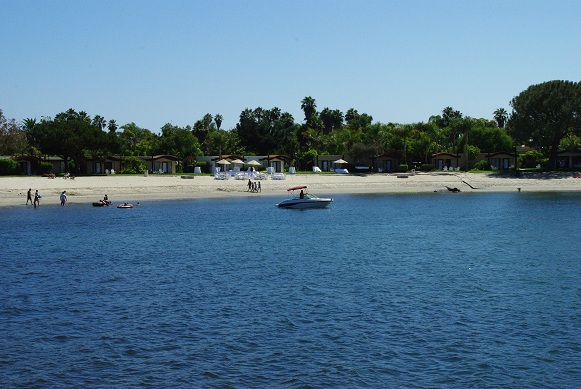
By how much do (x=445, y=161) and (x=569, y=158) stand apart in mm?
22447

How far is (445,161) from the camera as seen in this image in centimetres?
12144

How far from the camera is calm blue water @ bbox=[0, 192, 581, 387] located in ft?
57.6

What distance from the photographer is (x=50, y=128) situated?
3812 inches

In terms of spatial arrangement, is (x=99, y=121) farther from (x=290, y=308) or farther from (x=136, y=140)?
(x=290, y=308)

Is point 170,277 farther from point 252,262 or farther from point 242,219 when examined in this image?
point 242,219

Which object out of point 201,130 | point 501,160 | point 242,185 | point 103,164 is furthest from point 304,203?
point 201,130

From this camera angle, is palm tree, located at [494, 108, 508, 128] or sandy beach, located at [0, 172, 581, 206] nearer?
sandy beach, located at [0, 172, 581, 206]

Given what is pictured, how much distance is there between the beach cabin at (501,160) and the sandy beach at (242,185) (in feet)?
46.8

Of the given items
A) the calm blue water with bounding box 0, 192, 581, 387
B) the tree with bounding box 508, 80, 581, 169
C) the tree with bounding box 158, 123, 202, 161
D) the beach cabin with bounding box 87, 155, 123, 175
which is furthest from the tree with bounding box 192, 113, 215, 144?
the calm blue water with bounding box 0, 192, 581, 387

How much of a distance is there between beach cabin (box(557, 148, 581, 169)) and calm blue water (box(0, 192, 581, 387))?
78153 mm

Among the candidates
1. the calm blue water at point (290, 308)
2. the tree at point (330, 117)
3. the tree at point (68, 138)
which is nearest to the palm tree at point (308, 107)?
the tree at point (330, 117)

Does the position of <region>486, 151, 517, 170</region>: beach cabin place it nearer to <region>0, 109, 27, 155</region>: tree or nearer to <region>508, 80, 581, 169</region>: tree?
<region>508, 80, 581, 169</region>: tree

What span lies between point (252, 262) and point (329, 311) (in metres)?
11.4

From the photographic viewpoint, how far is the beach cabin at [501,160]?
4737 inches
